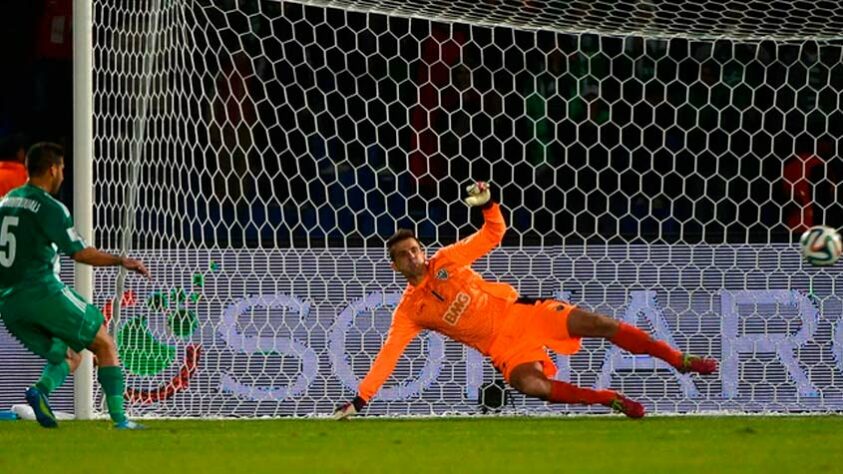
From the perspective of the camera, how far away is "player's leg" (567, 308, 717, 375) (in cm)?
786

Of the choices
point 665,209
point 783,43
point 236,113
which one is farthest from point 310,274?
point 783,43

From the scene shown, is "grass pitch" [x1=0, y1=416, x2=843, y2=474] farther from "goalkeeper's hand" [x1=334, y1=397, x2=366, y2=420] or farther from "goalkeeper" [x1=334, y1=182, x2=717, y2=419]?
"goalkeeper" [x1=334, y1=182, x2=717, y2=419]

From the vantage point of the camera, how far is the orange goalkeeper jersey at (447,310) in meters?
8.12

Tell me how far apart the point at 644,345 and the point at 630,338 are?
0.23ft

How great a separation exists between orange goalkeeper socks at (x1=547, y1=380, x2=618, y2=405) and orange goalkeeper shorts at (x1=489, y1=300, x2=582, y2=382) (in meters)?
0.21

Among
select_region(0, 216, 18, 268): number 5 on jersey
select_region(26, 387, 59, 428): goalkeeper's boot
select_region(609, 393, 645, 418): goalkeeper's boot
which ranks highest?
select_region(0, 216, 18, 268): number 5 on jersey

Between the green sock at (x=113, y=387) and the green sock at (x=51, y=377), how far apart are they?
0.22m

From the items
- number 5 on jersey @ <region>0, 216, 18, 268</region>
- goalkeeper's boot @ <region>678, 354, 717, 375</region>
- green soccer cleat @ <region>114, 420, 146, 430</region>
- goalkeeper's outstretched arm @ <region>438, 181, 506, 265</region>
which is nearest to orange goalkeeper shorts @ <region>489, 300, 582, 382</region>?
goalkeeper's outstretched arm @ <region>438, 181, 506, 265</region>

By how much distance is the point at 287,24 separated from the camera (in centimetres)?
1041

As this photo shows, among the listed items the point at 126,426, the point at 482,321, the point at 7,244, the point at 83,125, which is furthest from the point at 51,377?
the point at 482,321

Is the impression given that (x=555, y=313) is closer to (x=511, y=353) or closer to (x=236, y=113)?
(x=511, y=353)

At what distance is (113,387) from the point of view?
7629 millimetres

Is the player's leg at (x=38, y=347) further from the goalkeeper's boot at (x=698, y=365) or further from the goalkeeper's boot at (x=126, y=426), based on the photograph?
the goalkeeper's boot at (x=698, y=365)

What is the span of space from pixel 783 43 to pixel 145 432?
155 inches
